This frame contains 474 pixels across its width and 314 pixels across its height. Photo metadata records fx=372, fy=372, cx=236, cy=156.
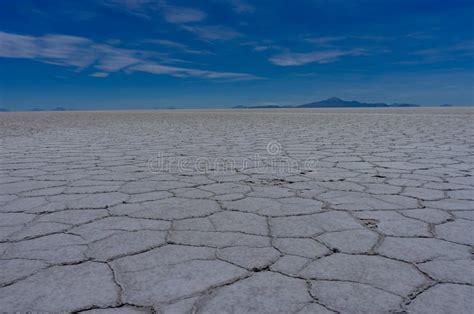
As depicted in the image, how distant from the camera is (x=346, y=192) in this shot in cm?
228

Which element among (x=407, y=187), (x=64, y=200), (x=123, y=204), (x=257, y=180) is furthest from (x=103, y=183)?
(x=407, y=187)

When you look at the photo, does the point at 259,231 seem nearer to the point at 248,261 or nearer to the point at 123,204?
the point at 248,261

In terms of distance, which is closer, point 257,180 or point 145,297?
point 145,297

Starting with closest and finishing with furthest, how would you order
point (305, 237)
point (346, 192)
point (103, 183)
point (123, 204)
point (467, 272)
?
point (467, 272) → point (305, 237) → point (123, 204) → point (346, 192) → point (103, 183)

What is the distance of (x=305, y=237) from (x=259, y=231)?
0.66 feet

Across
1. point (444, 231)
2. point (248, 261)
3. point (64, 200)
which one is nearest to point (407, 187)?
point (444, 231)

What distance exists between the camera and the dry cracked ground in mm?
1106

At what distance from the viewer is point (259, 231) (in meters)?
1.63

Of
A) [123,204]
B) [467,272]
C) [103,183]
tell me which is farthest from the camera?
[103,183]

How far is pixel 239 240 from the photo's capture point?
1.53 metres

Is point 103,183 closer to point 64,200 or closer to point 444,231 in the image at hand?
point 64,200

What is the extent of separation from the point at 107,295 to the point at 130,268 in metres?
0.18

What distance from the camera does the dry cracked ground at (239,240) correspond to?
111 cm

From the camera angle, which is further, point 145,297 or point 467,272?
point 467,272
